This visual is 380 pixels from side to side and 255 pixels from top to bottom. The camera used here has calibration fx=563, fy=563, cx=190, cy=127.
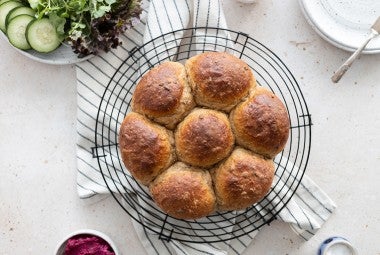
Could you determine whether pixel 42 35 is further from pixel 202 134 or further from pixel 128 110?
pixel 202 134

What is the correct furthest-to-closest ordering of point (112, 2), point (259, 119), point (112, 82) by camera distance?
point (112, 82), point (112, 2), point (259, 119)

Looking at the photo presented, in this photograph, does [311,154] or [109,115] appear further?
[311,154]

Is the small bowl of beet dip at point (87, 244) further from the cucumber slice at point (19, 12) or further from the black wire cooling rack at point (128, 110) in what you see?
the cucumber slice at point (19, 12)

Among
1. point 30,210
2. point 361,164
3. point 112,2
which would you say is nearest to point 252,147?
point 361,164

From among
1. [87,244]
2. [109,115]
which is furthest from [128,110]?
[87,244]

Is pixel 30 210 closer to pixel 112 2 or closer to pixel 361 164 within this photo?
pixel 112 2

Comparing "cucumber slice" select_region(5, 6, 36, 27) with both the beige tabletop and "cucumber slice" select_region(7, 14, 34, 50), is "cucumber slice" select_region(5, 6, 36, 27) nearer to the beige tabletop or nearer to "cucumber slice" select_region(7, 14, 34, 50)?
"cucumber slice" select_region(7, 14, 34, 50)
